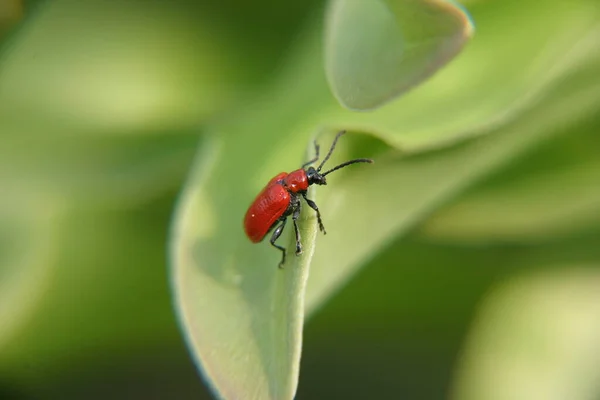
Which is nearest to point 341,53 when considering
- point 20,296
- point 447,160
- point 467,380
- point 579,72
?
point 447,160

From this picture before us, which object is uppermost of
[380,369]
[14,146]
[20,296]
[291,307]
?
[14,146]

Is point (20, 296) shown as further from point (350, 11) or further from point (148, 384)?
point (350, 11)

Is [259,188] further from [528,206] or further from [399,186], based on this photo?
[528,206]

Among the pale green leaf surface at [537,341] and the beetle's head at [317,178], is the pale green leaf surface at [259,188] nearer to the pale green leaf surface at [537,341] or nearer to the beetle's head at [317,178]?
the beetle's head at [317,178]

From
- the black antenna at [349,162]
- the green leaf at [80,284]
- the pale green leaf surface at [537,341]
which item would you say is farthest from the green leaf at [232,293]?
the pale green leaf surface at [537,341]

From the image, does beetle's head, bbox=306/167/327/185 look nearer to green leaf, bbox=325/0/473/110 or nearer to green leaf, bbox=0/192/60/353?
green leaf, bbox=325/0/473/110

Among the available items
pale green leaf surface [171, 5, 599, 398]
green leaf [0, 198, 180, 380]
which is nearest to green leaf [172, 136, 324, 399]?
pale green leaf surface [171, 5, 599, 398]

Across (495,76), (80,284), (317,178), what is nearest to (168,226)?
(80,284)
